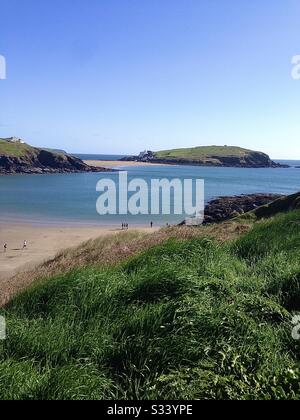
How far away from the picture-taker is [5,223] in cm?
4897

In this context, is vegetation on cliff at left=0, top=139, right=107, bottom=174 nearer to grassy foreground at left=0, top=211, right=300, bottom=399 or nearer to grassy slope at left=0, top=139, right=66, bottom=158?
grassy slope at left=0, top=139, right=66, bottom=158

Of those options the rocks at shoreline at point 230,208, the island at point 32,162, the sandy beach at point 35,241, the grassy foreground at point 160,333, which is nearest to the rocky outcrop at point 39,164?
the island at point 32,162

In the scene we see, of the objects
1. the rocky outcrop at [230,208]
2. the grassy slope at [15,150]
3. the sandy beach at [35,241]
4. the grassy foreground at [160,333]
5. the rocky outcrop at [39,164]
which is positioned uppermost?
the grassy slope at [15,150]

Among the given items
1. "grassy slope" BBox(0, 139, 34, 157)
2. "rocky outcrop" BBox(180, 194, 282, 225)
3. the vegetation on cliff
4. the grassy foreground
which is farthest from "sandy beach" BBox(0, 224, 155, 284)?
"grassy slope" BBox(0, 139, 34, 157)

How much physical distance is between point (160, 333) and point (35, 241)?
3489 centimetres

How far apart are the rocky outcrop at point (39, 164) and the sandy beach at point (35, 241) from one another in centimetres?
9377

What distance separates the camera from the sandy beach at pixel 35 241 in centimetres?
3061

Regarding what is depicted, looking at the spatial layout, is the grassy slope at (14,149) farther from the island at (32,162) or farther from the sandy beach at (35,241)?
the sandy beach at (35,241)

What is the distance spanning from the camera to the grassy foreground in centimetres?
465

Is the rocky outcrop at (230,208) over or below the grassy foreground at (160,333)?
below

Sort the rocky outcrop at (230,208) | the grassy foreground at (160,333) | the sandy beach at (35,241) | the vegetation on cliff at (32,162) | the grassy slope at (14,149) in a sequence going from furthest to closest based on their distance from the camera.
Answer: the grassy slope at (14,149)
the vegetation on cliff at (32,162)
the rocky outcrop at (230,208)
the sandy beach at (35,241)
the grassy foreground at (160,333)

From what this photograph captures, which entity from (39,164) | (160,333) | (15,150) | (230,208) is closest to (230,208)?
(230,208)

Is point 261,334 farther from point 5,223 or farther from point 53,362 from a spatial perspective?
point 5,223

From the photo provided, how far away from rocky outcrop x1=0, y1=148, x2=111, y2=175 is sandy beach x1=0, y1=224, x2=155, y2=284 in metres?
93.8
